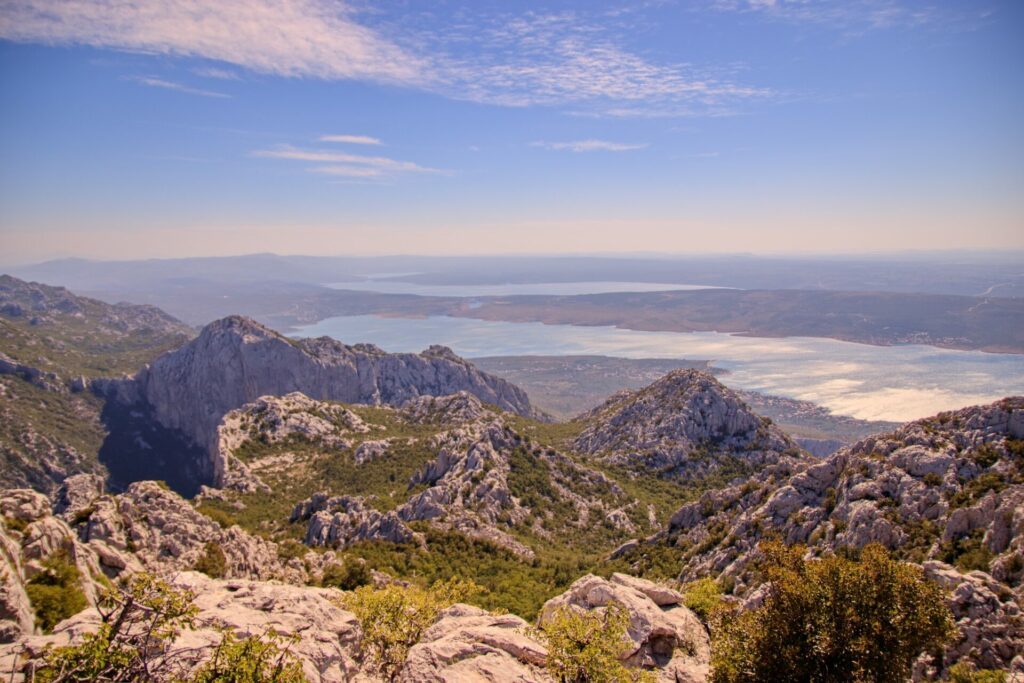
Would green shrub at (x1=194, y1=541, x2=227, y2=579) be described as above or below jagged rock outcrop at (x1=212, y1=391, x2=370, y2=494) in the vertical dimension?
above

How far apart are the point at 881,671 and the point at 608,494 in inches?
1680

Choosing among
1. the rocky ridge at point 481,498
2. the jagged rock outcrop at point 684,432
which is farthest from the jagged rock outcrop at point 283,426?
the jagged rock outcrop at point 684,432

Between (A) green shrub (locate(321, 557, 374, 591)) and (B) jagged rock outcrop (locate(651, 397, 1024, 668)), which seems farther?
(A) green shrub (locate(321, 557, 374, 591))

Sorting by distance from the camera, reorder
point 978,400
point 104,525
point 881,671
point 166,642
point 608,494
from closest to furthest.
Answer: point 166,642
point 881,671
point 104,525
point 608,494
point 978,400

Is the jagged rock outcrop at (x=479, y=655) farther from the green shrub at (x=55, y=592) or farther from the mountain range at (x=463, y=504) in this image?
the green shrub at (x=55, y=592)

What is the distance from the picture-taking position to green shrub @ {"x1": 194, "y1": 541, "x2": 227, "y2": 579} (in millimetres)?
28281

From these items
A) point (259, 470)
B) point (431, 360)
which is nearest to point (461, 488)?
point (259, 470)

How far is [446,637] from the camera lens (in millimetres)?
17641

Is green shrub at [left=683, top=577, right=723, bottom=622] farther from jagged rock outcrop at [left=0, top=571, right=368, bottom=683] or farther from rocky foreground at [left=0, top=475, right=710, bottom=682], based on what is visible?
jagged rock outcrop at [left=0, top=571, right=368, bottom=683]

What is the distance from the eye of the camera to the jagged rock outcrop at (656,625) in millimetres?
19438

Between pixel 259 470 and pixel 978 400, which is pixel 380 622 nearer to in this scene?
pixel 259 470

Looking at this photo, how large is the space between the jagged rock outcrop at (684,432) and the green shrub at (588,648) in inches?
1921

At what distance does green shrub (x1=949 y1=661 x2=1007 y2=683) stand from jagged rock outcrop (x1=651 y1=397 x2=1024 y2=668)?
1.02 metres

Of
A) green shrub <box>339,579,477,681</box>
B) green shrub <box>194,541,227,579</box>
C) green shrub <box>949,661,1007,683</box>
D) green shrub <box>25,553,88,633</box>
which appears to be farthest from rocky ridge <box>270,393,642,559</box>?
green shrub <box>949,661,1007,683</box>
